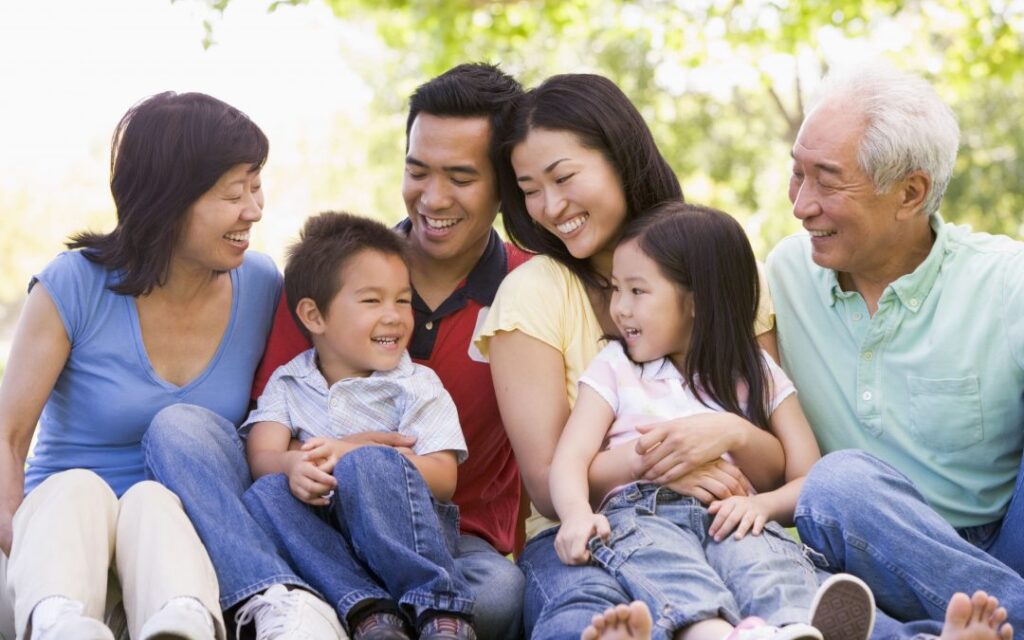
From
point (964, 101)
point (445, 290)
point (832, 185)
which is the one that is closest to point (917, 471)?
point (832, 185)

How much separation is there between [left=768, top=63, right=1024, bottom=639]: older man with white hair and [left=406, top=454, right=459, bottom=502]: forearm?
1.03m

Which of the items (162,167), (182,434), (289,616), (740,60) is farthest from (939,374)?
(740,60)

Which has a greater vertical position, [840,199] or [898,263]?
[840,199]

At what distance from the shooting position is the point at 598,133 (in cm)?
354

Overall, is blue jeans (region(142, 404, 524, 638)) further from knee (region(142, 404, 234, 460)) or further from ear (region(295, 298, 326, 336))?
ear (region(295, 298, 326, 336))

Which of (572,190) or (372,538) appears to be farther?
(572,190)

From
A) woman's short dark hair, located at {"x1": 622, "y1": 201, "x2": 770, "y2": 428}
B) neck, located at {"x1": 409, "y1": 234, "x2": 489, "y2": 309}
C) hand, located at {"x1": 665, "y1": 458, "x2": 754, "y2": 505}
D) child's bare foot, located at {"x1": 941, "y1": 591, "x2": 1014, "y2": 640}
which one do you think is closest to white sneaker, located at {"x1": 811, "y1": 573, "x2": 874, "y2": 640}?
child's bare foot, located at {"x1": 941, "y1": 591, "x2": 1014, "y2": 640}

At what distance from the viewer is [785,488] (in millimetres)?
3160

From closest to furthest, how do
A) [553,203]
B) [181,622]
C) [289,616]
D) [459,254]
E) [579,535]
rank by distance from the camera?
[181,622], [289,616], [579,535], [553,203], [459,254]

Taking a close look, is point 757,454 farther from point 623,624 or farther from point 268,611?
point 268,611

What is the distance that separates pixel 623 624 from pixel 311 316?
1460mm

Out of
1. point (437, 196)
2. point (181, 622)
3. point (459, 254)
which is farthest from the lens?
point (459, 254)

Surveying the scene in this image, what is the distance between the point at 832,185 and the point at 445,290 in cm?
119

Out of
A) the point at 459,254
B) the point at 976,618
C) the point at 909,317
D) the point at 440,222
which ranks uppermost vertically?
the point at 440,222
